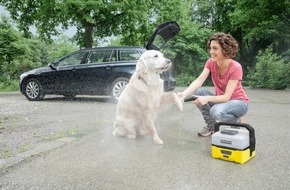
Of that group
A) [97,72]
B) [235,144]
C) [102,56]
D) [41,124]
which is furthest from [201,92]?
[102,56]

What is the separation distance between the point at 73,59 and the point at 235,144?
8.17 m

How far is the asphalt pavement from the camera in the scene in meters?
3.69

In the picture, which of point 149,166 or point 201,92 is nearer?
point 149,166

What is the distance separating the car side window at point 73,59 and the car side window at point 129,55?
55.7 inches

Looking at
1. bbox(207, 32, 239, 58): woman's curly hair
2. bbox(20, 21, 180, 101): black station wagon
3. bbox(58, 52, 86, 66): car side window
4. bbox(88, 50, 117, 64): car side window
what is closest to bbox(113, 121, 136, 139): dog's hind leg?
bbox(207, 32, 239, 58): woman's curly hair

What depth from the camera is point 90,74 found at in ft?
35.4

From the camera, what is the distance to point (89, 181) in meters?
3.79

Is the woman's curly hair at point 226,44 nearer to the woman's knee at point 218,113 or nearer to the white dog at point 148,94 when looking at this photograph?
the woman's knee at point 218,113

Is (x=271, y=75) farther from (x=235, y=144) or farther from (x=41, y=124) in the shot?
(x=235, y=144)

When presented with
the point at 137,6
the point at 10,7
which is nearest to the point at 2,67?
the point at 10,7

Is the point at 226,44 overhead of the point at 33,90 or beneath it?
overhead

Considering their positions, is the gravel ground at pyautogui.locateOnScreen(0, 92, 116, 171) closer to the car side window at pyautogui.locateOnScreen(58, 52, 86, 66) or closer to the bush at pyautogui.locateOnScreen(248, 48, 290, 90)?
the car side window at pyautogui.locateOnScreen(58, 52, 86, 66)

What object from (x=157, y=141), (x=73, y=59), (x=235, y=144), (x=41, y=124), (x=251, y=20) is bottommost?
(x=41, y=124)

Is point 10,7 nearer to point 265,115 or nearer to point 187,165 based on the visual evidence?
point 265,115
